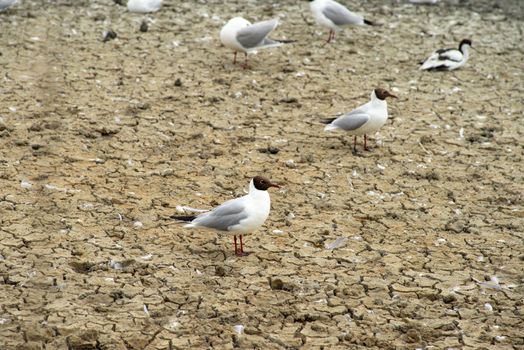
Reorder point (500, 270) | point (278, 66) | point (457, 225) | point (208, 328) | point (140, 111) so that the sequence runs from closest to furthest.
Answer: point (208, 328), point (500, 270), point (457, 225), point (140, 111), point (278, 66)

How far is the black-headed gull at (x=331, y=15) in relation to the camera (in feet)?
43.0

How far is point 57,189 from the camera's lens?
8.46 m

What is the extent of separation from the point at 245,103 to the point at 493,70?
3.67m

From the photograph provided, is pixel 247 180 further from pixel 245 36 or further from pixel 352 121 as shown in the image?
pixel 245 36

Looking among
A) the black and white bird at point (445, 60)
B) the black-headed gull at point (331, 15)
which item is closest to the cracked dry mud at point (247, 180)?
the black and white bird at point (445, 60)

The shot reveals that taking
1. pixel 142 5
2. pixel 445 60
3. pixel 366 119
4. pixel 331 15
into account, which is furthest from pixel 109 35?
pixel 366 119

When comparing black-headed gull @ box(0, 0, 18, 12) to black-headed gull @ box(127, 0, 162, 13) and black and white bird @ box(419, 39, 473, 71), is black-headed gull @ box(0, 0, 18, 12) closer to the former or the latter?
black-headed gull @ box(127, 0, 162, 13)

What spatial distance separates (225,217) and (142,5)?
23.8 ft

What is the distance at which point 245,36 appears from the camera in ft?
38.8

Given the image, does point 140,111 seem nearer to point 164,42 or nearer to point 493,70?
point 164,42

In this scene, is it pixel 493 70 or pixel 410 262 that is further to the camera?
pixel 493 70

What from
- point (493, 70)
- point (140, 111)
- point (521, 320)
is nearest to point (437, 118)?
point (493, 70)

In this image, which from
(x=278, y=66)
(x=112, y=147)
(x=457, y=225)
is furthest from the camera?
(x=278, y=66)

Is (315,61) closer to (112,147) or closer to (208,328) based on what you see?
(112,147)
